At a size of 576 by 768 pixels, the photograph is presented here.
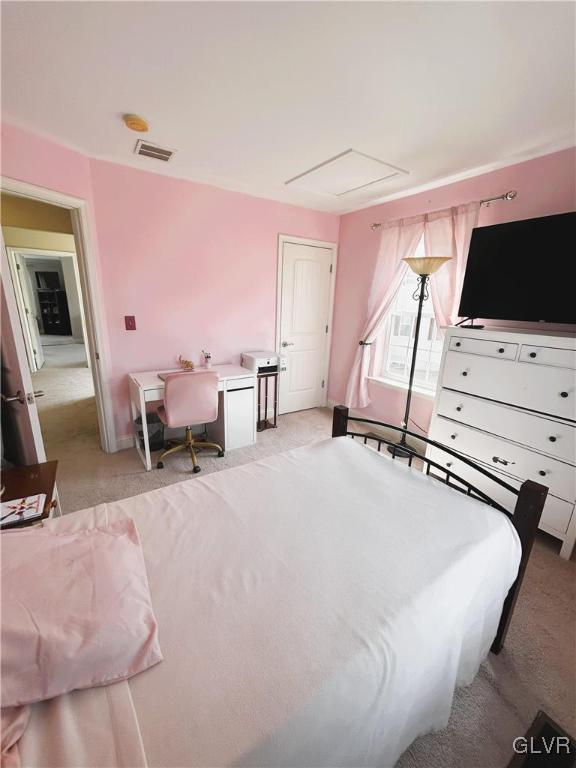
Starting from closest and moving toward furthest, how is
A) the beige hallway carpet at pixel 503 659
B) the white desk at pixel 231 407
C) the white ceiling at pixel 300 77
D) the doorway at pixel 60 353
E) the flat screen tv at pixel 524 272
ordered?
the beige hallway carpet at pixel 503 659
the white ceiling at pixel 300 77
the doorway at pixel 60 353
the flat screen tv at pixel 524 272
the white desk at pixel 231 407

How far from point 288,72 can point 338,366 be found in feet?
9.88

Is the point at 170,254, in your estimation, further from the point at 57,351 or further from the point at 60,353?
the point at 57,351

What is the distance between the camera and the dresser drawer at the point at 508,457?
1905 millimetres

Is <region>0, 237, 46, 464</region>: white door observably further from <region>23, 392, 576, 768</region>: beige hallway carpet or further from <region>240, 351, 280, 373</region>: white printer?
<region>240, 351, 280, 373</region>: white printer

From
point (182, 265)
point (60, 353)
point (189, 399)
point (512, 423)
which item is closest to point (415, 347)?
point (512, 423)

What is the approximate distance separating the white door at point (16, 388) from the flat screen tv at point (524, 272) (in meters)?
2.93

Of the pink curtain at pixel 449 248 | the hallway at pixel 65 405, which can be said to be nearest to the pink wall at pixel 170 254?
the hallway at pixel 65 405

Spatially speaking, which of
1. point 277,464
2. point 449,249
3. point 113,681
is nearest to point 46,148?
point 277,464

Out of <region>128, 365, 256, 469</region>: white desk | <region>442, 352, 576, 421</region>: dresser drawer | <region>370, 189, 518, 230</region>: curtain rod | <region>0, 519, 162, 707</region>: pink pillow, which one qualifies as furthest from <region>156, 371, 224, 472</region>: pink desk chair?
<region>370, 189, 518, 230</region>: curtain rod

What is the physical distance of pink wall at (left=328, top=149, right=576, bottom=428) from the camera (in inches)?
85.9

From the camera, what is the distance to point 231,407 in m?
3.10

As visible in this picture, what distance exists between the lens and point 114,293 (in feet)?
9.06

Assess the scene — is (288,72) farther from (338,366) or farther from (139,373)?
(338,366)

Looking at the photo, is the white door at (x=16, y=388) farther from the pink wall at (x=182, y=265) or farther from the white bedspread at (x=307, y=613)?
the pink wall at (x=182, y=265)
